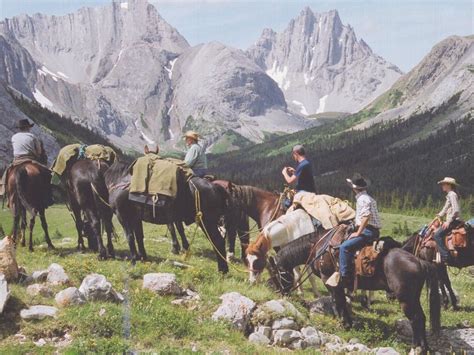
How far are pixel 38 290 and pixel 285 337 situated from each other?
578cm

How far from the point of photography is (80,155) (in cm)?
1758

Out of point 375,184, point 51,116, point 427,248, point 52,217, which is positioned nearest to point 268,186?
point 375,184

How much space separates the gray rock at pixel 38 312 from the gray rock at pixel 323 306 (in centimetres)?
671

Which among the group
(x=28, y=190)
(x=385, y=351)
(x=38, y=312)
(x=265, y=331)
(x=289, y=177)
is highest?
(x=289, y=177)

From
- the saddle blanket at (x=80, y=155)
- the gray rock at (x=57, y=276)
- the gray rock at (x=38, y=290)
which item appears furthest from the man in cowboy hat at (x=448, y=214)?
the gray rock at (x=38, y=290)

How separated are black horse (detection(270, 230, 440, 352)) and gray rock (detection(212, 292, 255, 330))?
2.23 metres

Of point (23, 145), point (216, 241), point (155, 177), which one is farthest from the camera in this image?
point (23, 145)

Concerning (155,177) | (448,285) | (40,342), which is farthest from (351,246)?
(40,342)

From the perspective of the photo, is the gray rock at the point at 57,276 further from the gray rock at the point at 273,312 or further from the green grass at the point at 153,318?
the gray rock at the point at 273,312

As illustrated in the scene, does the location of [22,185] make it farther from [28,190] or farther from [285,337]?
[285,337]

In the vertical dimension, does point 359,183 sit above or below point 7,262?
above

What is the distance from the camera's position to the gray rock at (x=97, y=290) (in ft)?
37.8

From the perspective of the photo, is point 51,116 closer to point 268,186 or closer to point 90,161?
point 268,186

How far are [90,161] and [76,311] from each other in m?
7.44
